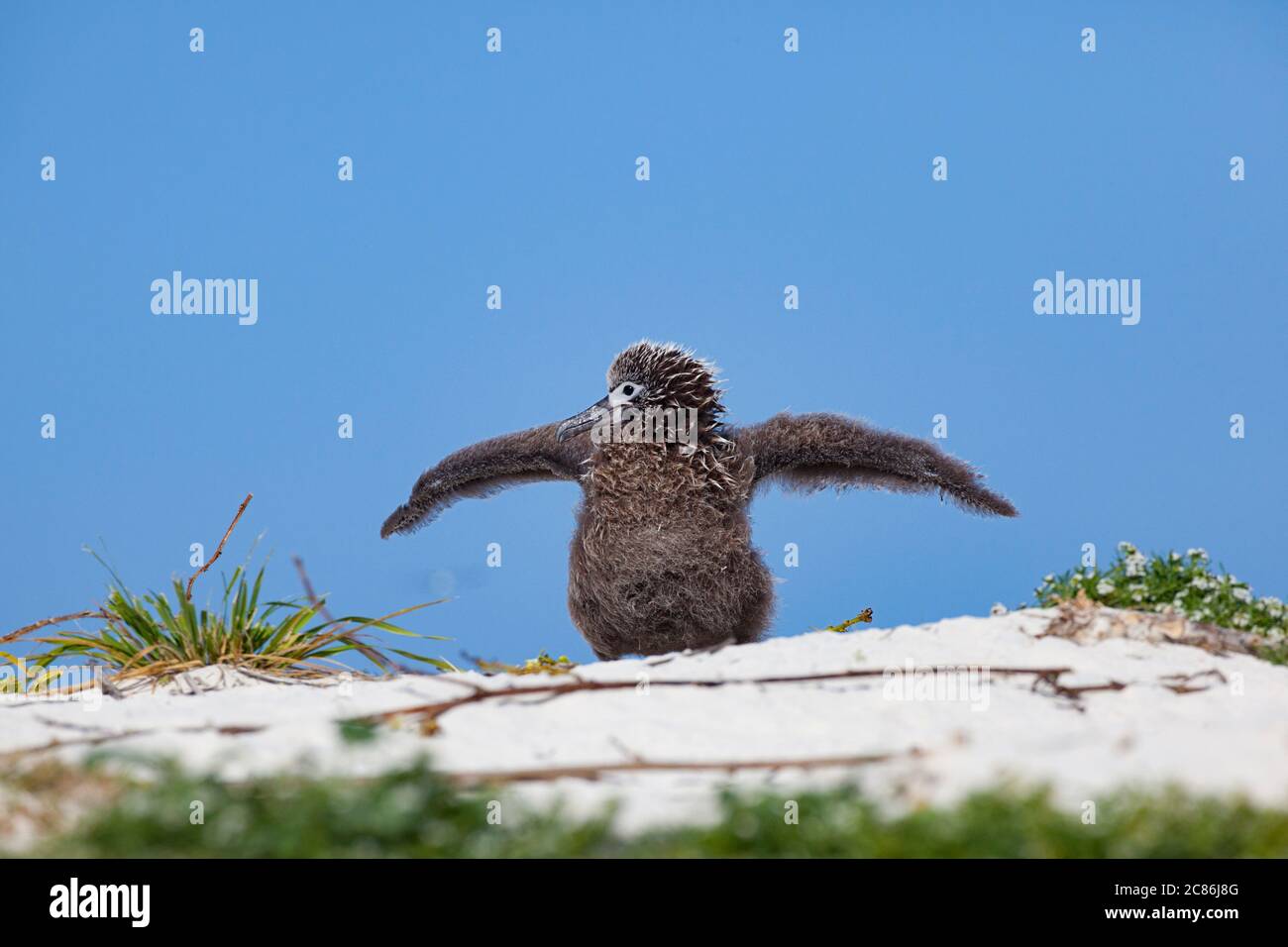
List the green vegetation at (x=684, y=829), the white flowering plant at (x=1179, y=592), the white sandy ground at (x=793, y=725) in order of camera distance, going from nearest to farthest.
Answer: the green vegetation at (x=684, y=829), the white sandy ground at (x=793, y=725), the white flowering plant at (x=1179, y=592)

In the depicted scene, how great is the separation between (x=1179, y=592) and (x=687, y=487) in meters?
3.01

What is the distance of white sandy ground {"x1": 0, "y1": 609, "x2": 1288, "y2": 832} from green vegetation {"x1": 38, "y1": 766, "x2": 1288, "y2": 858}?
7.6 inches

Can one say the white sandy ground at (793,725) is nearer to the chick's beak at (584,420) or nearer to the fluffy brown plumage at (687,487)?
the fluffy brown plumage at (687,487)

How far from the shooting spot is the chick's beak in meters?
7.04

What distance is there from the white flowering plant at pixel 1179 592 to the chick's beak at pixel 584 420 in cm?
294

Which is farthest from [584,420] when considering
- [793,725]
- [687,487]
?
[793,725]

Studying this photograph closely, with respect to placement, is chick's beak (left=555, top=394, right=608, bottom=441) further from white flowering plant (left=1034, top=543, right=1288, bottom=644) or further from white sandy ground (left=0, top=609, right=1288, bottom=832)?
white flowering plant (left=1034, top=543, right=1288, bottom=644)

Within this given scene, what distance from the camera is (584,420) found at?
7082mm

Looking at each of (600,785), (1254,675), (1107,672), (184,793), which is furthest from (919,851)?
(1254,675)

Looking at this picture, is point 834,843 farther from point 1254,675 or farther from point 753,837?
point 1254,675

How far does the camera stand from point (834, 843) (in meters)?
2.71

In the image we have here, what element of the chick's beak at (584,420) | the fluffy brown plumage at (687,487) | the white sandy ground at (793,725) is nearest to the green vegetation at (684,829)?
the white sandy ground at (793,725)

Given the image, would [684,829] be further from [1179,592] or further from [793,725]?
[1179,592]

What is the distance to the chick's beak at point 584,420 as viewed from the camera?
7043mm
